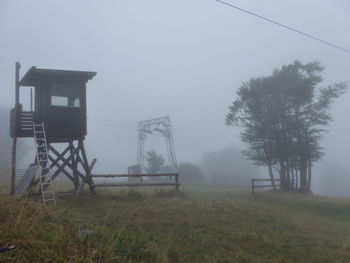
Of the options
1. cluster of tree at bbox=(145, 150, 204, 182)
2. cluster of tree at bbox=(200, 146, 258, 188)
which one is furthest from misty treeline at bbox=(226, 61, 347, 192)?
cluster of tree at bbox=(200, 146, 258, 188)

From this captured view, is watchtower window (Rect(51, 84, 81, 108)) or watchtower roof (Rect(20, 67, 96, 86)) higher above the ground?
watchtower roof (Rect(20, 67, 96, 86))

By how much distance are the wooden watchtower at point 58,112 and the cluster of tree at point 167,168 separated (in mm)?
35329

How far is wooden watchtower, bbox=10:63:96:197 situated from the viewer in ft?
53.1

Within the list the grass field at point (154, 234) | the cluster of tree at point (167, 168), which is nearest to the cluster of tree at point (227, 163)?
the cluster of tree at point (167, 168)

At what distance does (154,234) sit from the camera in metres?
Answer: 8.97

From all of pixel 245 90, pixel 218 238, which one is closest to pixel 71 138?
pixel 218 238

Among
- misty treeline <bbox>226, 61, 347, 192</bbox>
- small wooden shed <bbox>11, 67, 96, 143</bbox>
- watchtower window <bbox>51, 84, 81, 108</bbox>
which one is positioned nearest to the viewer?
small wooden shed <bbox>11, 67, 96, 143</bbox>

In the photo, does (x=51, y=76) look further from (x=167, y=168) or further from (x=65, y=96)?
(x=167, y=168)

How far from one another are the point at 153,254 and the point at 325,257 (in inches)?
183

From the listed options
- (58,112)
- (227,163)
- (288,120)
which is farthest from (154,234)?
(227,163)

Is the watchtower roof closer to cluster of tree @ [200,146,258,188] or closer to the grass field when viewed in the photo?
the grass field

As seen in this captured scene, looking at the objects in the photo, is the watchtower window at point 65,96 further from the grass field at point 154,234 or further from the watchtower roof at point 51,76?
the grass field at point 154,234

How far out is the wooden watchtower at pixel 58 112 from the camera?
16.2m

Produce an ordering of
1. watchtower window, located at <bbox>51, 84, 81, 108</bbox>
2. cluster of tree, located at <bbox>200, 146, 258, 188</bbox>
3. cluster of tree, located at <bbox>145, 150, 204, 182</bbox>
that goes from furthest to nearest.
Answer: cluster of tree, located at <bbox>200, 146, 258, 188</bbox> → cluster of tree, located at <bbox>145, 150, 204, 182</bbox> → watchtower window, located at <bbox>51, 84, 81, 108</bbox>
